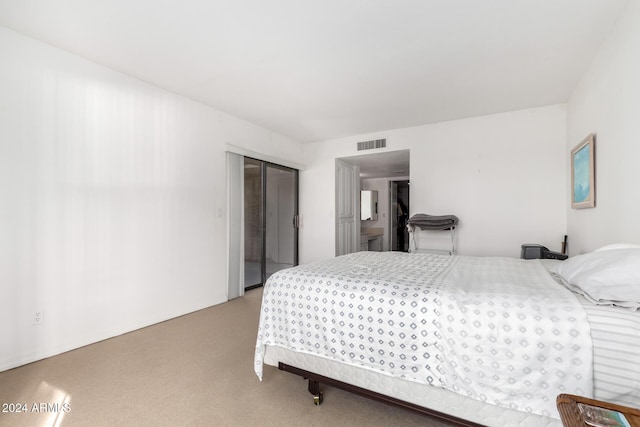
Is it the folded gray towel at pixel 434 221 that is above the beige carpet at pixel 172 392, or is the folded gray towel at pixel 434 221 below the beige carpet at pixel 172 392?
above

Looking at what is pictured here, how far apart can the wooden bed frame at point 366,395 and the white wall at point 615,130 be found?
1753 mm

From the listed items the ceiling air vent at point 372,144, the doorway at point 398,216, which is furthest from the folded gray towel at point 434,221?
the doorway at point 398,216

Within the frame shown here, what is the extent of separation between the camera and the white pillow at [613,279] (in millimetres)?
1210

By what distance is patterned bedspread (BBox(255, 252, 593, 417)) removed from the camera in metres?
1.22

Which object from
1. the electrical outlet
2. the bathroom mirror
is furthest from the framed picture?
the bathroom mirror

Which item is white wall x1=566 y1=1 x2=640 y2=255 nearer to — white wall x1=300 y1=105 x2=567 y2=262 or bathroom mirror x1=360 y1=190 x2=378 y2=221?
white wall x1=300 y1=105 x2=567 y2=262

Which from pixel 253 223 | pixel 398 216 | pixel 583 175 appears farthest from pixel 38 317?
pixel 398 216

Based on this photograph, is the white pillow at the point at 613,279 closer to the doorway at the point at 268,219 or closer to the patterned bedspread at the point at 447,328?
the patterned bedspread at the point at 447,328

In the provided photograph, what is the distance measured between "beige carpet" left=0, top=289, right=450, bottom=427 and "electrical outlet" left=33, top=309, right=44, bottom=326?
1.05 feet

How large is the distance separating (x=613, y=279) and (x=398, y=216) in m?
7.52

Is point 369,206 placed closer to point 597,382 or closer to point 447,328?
point 447,328

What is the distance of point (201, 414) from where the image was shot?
65.8 inches

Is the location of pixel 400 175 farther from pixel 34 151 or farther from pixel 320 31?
pixel 34 151

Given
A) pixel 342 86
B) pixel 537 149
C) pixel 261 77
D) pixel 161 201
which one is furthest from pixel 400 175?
pixel 161 201
